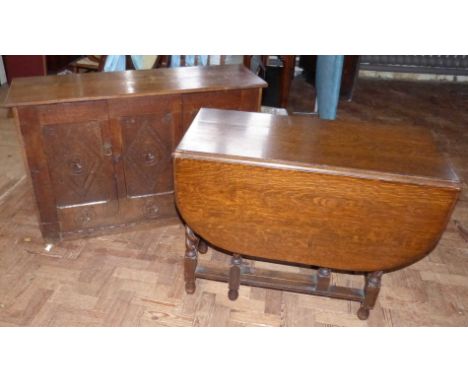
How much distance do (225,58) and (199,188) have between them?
6.09ft

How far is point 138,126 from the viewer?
7.26 ft

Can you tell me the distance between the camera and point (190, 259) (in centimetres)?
200

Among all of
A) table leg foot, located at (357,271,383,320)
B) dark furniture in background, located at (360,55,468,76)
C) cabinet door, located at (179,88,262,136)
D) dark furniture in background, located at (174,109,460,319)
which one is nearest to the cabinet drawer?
cabinet door, located at (179,88,262,136)

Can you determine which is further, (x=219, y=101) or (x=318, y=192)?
(x=219, y=101)

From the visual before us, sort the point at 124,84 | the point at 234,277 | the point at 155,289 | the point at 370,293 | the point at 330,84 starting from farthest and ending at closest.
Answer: the point at 330,84 < the point at 124,84 < the point at 155,289 < the point at 234,277 < the point at 370,293

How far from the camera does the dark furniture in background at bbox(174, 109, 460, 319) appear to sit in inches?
61.0

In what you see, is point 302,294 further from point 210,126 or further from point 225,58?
point 225,58

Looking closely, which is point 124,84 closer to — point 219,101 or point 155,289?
point 219,101

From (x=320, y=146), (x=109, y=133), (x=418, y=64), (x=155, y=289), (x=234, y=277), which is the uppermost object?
(x=320, y=146)

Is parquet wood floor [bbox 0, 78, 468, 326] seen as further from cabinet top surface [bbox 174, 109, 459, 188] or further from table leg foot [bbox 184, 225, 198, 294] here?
cabinet top surface [bbox 174, 109, 459, 188]

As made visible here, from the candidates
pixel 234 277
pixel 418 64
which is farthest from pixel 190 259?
pixel 418 64

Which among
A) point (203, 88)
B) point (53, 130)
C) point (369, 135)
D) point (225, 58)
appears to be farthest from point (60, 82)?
point (369, 135)

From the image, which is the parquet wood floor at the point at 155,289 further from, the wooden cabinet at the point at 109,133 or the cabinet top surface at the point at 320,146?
the cabinet top surface at the point at 320,146

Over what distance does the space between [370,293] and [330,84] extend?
62.9 inches
